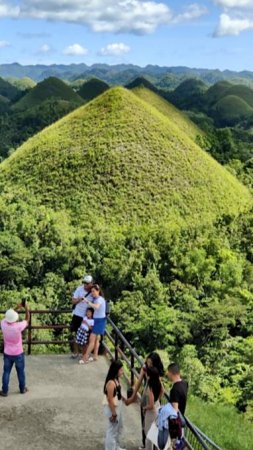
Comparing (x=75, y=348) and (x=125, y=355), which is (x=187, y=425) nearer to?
(x=75, y=348)

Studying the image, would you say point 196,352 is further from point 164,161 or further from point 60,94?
point 60,94

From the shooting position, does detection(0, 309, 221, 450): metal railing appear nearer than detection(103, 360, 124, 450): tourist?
Yes

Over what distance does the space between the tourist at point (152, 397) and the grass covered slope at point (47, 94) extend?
486 feet

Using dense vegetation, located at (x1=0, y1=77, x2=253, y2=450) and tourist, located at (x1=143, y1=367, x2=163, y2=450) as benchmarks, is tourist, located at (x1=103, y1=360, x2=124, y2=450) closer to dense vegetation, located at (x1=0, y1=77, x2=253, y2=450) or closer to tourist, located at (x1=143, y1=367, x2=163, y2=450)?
tourist, located at (x1=143, y1=367, x2=163, y2=450)

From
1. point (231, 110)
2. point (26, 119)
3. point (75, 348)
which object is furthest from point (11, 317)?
point (231, 110)

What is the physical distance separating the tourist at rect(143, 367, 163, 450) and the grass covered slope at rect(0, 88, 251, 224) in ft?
156

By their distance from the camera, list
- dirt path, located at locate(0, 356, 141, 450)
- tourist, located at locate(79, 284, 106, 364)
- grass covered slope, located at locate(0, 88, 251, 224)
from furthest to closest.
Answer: grass covered slope, located at locate(0, 88, 251, 224), tourist, located at locate(79, 284, 106, 364), dirt path, located at locate(0, 356, 141, 450)

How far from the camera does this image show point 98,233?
48.6m

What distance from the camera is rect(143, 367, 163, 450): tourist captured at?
761cm

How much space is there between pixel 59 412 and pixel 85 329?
1993 mm

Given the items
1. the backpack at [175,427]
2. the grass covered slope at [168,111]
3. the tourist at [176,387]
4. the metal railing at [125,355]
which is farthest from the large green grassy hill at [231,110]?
the backpack at [175,427]

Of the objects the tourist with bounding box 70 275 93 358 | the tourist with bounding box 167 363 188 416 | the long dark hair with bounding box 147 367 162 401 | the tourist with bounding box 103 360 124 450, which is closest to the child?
the tourist with bounding box 70 275 93 358

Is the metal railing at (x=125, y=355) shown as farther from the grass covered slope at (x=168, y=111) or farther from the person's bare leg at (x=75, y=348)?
the grass covered slope at (x=168, y=111)

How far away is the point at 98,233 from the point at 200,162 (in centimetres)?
2264
